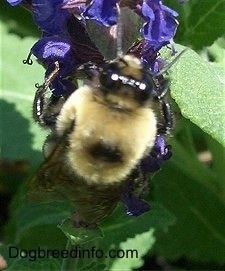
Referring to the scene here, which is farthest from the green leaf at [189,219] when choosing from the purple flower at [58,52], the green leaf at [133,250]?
the purple flower at [58,52]

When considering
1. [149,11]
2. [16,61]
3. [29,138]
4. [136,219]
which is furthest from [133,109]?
[16,61]

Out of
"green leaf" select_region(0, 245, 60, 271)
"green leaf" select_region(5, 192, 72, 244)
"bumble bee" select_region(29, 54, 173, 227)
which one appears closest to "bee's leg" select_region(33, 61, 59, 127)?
"bumble bee" select_region(29, 54, 173, 227)

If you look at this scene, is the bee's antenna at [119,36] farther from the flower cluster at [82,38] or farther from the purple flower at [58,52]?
the purple flower at [58,52]

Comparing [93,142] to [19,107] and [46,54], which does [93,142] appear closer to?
[46,54]

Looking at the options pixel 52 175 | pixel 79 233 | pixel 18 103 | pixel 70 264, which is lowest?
pixel 18 103

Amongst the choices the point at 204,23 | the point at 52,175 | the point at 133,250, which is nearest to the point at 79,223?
the point at 52,175

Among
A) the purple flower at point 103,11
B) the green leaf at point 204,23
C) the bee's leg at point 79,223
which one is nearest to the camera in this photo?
the purple flower at point 103,11

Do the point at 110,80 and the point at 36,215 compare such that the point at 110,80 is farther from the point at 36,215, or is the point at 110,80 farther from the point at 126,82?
the point at 36,215

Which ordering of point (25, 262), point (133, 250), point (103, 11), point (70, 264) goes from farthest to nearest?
1. point (133, 250)
2. point (25, 262)
3. point (70, 264)
4. point (103, 11)
